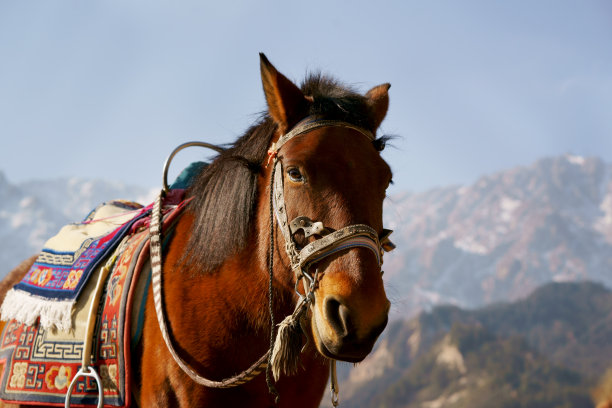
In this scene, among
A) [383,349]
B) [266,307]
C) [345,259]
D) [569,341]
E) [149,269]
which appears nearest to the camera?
[345,259]

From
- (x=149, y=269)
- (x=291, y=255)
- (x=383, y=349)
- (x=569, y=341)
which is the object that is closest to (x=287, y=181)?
(x=291, y=255)

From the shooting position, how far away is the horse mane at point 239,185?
2.48 m

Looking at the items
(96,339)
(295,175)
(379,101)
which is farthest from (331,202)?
(96,339)

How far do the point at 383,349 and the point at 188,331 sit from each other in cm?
4883

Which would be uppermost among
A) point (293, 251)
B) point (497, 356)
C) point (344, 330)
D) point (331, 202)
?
point (497, 356)

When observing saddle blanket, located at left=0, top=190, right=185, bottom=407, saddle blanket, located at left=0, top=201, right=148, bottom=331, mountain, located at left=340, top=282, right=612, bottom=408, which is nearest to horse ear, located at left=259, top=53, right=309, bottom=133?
saddle blanket, located at left=0, top=190, right=185, bottom=407

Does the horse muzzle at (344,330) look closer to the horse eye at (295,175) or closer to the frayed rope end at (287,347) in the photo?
the frayed rope end at (287,347)

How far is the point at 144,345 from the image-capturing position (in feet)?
8.25

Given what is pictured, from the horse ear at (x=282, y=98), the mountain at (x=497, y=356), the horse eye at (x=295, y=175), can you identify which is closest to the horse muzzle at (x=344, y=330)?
the horse eye at (x=295, y=175)

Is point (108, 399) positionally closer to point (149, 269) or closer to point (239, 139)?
point (149, 269)

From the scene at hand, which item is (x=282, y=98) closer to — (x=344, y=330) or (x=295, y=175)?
A: (x=295, y=175)

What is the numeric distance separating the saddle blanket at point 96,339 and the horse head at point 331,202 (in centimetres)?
81

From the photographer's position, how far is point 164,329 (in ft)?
7.84

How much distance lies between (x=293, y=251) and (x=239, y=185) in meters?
0.61
